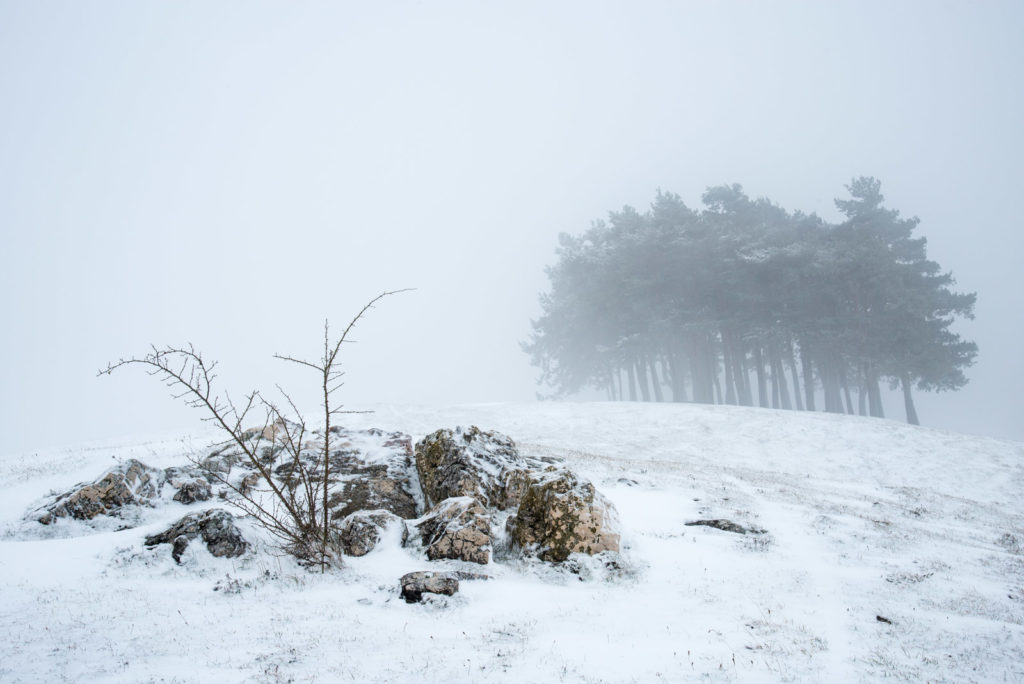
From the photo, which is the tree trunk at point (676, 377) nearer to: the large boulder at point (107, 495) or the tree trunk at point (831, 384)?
the tree trunk at point (831, 384)

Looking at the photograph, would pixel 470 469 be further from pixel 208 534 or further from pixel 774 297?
pixel 774 297

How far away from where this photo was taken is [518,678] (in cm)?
487

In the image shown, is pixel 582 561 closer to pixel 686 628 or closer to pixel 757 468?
pixel 686 628

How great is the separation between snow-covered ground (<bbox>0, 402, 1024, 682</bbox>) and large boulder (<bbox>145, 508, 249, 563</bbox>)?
0.16 meters

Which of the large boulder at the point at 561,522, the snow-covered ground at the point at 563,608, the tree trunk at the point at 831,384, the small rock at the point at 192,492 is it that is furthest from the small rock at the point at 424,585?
the tree trunk at the point at 831,384

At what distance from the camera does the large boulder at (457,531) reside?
811 cm

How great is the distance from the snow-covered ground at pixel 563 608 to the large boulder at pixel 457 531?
36 centimetres

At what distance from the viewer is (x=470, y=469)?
10.1 m

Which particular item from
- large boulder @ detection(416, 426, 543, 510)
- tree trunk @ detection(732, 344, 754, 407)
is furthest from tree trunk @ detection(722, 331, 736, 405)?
large boulder @ detection(416, 426, 543, 510)

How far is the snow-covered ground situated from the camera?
5.14 metres

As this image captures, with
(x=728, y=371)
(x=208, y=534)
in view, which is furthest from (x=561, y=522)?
(x=728, y=371)

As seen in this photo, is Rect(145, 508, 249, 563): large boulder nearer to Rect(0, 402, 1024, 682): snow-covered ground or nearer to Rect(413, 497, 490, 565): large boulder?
Rect(0, 402, 1024, 682): snow-covered ground

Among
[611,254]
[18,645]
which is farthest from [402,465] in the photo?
[611,254]

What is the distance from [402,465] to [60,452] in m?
16.7
